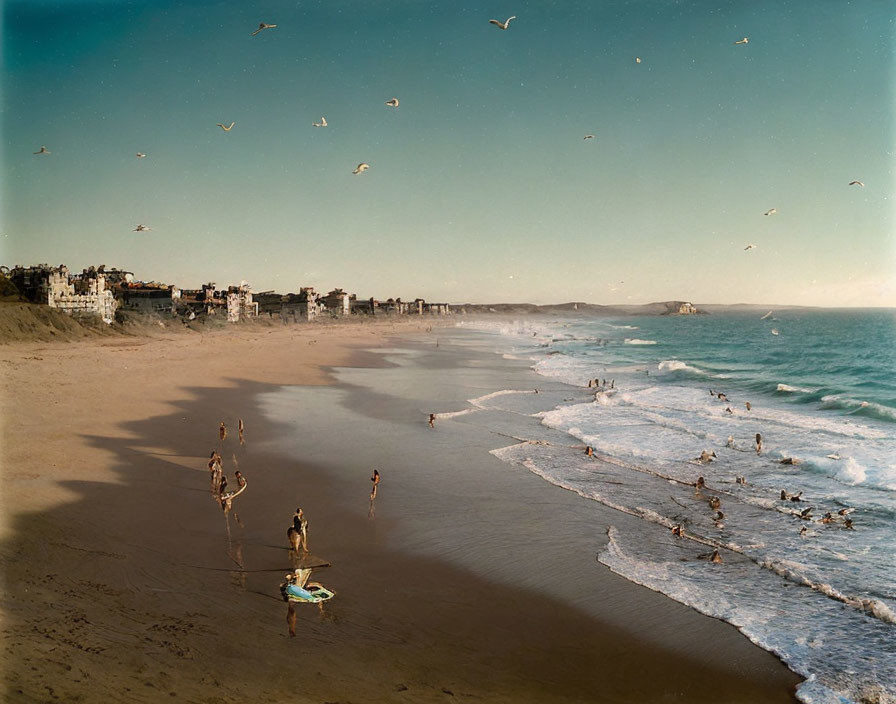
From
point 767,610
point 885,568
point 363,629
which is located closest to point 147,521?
point 363,629

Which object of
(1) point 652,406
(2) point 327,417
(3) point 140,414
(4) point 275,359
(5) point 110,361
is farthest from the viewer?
(4) point 275,359

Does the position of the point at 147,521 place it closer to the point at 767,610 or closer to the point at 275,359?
the point at 767,610

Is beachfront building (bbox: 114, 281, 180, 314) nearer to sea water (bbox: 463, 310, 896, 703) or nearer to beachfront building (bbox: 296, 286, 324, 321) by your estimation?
beachfront building (bbox: 296, 286, 324, 321)

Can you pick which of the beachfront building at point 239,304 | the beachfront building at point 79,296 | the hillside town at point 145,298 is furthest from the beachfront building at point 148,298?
the beachfront building at point 79,296

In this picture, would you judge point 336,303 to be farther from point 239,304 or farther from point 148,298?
point 148,298

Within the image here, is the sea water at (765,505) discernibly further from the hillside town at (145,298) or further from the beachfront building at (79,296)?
the beachfront building at (79,296)

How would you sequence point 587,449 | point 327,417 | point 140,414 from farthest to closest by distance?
point 327,417, point 140,414, point 587,449
